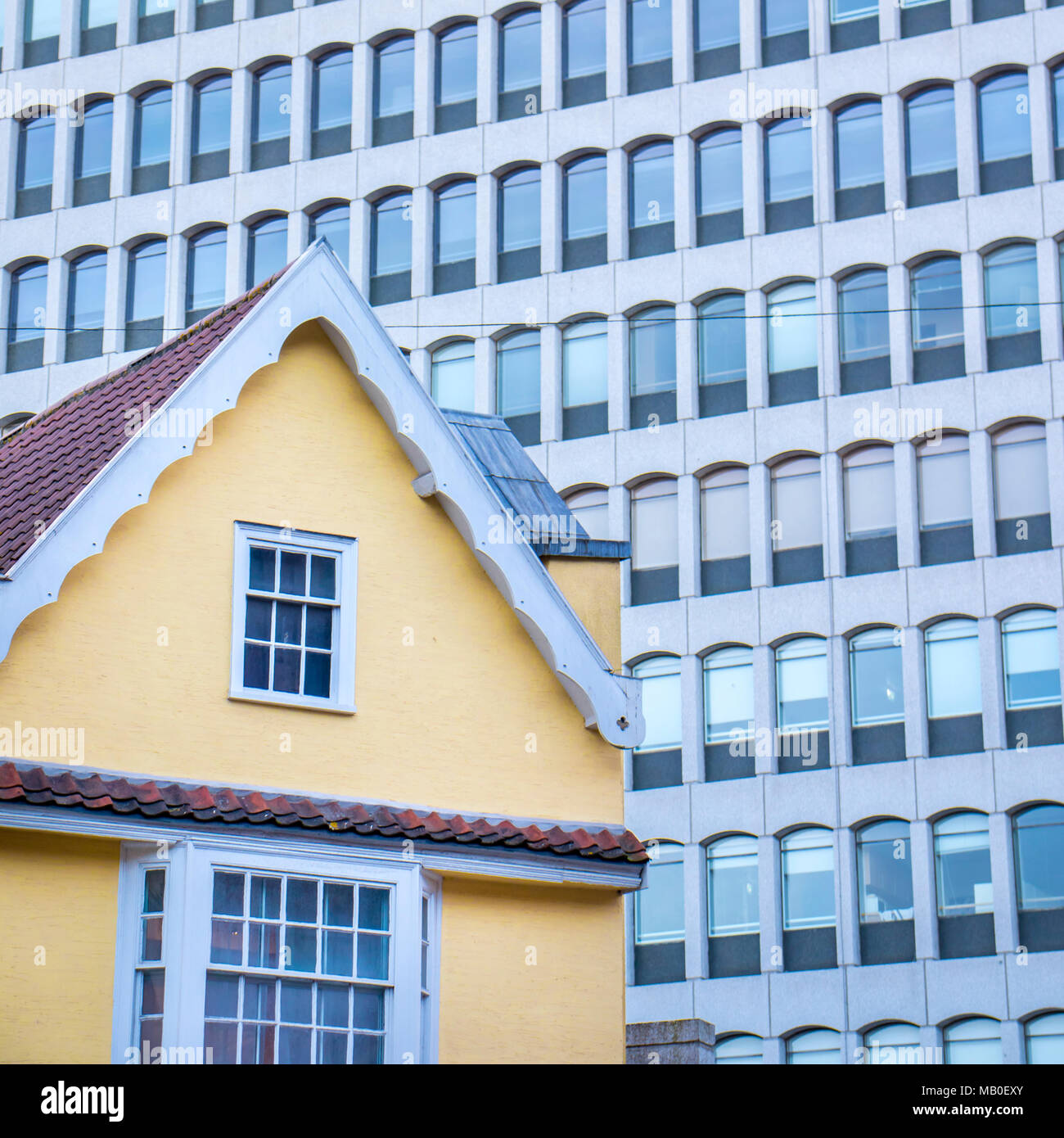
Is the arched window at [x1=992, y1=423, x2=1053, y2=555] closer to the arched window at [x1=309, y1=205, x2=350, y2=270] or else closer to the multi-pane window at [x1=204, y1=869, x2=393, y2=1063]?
the arched window at [x1=309, y1=205, x2=350, y2=270]

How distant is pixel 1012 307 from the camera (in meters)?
53.7

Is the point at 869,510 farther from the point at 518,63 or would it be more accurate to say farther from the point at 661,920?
the point at 518,63

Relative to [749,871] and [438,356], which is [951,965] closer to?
[749,871]

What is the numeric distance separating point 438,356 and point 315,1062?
142 feet

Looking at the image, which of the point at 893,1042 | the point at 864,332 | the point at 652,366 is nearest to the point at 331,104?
the point at 652,366

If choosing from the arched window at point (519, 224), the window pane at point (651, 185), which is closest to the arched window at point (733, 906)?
the arched window at point (519, 224)

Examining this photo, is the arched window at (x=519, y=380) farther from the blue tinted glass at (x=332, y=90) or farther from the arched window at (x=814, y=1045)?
the arched window at (x=814, y=1045)

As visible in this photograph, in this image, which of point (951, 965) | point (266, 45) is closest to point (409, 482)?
point (951, 965)

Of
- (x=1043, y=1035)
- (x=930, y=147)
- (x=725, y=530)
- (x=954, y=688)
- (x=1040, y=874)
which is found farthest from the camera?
(x=725, y=530)

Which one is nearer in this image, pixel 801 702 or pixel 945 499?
pixel 945 499

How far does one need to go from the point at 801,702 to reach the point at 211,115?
78.9 ft

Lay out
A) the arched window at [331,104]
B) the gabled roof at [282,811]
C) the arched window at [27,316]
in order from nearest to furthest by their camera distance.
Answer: the gabled roof at [282,811] → the arched window at [331,104] → the arched window at [27,316]

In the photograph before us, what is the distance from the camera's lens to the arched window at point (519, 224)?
193 feet

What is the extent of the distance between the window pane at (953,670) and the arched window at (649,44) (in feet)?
53.0
